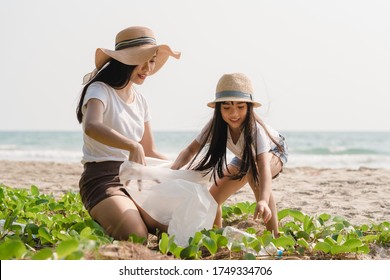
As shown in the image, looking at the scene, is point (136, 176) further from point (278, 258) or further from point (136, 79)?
point (278, 258)

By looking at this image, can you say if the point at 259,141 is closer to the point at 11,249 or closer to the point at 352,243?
the point at 352,243

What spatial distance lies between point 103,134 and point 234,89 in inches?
36.2

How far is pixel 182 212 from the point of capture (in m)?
3.82

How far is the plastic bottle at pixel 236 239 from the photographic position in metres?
3.46

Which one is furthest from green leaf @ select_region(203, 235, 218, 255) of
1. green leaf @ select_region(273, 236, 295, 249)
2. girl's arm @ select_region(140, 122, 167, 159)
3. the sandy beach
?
the sandy beach

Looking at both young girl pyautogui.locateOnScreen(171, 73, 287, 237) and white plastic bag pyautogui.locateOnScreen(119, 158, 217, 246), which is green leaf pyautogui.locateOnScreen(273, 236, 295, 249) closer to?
young girl pyautogui.locateOnScreen(171, 73, 287, 237)

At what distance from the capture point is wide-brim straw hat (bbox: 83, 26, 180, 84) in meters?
4.07

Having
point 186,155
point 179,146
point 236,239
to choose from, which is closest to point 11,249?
point 236,239

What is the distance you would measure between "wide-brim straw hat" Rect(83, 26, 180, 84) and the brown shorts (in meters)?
0.68

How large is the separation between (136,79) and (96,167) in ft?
2.23

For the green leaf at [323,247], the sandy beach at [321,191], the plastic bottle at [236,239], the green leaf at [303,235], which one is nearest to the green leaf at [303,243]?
the green leaf at [323,247]

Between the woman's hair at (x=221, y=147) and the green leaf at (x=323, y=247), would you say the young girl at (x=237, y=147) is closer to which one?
the woman's hair at (x=221, y=147)

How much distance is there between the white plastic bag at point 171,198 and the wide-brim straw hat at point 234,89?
0.61 m
